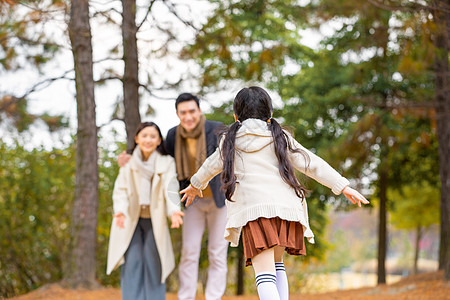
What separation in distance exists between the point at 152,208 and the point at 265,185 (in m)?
1.68

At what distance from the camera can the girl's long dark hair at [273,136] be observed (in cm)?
334

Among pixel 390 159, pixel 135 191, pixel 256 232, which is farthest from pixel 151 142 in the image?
pixel 390 159

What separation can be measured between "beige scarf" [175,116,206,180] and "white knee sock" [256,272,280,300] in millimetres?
1615

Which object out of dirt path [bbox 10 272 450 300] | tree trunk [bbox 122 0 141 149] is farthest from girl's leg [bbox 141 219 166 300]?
tree trunk [bbox 122 0 141 149]

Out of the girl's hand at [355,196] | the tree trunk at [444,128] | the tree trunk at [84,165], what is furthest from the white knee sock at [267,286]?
the tree trunk at [444,128]

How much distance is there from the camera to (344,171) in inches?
406

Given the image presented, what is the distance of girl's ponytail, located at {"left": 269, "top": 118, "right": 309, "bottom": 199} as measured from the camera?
10.9 feet

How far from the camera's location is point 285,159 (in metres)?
3.34

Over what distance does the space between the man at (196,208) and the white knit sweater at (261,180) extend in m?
1.18

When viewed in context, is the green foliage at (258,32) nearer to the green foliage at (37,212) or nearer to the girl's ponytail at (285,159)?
the green foliage at (37,212)

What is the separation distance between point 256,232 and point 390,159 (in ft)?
28.6

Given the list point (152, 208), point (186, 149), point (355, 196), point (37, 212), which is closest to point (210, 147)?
point (186, 149)

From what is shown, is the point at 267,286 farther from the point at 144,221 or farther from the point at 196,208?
A: the point at 144,221

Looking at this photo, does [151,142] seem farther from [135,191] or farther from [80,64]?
[80,64]
